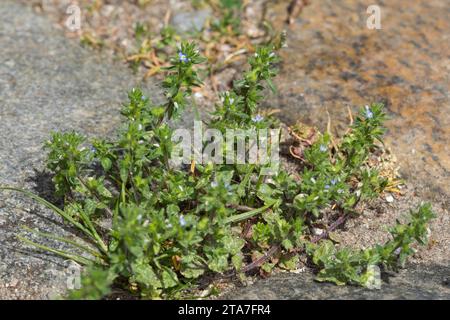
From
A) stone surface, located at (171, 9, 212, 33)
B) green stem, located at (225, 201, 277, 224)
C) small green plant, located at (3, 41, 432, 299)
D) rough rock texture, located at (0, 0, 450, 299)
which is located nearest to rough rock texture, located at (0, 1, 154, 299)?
rough rock texture, located at (0, 0, 450, 299)

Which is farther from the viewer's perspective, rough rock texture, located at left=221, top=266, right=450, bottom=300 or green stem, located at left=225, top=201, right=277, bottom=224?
green stem, located at left=225, top=201, right=277, bottom=224

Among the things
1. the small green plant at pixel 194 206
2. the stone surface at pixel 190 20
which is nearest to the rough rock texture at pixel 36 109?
the small green plant at pixel 194 206

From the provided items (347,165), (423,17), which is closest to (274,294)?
(347,165)

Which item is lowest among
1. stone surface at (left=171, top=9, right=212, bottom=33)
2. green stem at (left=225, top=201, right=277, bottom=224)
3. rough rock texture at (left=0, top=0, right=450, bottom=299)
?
green stem at (left=225, top=201, right=277, bottom=224)

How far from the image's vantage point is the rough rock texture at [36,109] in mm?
3182

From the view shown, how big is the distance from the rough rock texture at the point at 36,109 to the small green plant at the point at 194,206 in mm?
133

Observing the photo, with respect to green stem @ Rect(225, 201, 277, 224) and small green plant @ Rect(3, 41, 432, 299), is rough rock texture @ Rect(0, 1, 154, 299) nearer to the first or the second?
small green plant @ Rect(3, 41, 432, 299)

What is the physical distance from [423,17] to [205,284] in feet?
9.70

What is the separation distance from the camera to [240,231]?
348cm

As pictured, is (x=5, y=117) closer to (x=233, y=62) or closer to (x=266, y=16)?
(x=233, y=62)

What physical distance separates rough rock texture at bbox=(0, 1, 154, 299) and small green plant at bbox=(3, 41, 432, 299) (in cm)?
13

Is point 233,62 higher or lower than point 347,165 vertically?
higher

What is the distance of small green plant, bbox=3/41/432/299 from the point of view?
3039 mm
